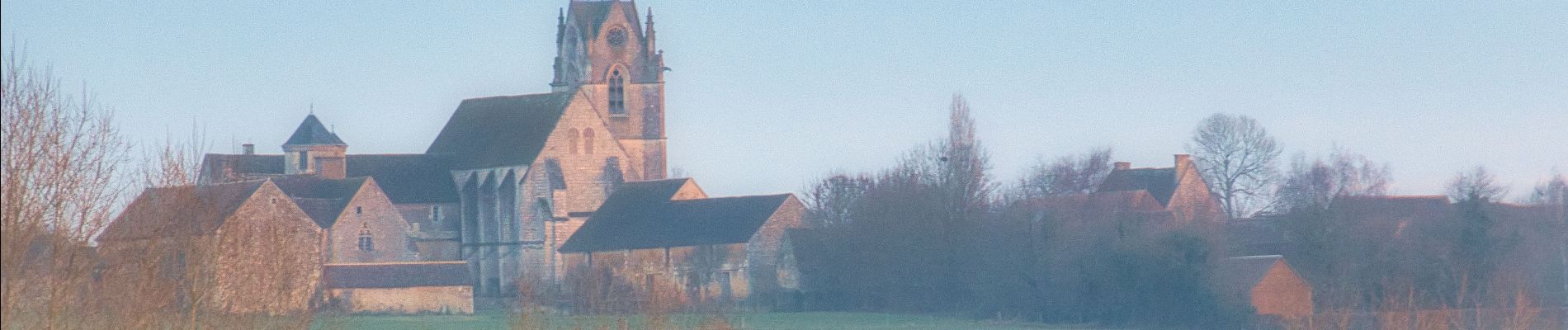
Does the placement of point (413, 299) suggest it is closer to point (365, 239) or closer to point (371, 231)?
point (365, 239)

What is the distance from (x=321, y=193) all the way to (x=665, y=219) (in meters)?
12.1

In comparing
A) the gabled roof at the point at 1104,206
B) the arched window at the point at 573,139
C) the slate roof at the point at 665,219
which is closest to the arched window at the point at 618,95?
the arched window at the point at 573,139

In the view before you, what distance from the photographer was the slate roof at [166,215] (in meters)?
17.9

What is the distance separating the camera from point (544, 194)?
69812mm

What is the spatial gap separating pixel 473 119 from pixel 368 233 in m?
12.2

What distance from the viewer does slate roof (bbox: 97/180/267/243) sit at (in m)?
17.9

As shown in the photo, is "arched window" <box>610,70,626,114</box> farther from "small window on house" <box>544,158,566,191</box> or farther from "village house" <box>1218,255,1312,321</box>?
"village house" <box>1218,255,1312,321</box>

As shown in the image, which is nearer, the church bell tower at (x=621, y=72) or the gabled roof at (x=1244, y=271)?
the gabled roof at (x=1244, y=271)

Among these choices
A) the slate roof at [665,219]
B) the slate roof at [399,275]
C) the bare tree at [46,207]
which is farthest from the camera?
the slate roof at [665,219]

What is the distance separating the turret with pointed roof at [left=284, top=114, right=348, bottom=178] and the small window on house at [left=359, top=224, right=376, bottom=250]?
643 centimetres

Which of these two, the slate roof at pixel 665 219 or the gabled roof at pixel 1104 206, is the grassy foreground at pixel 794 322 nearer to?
the slate roof at pixel 665 219

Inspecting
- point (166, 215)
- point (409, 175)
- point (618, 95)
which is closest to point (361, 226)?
point (409, 175)

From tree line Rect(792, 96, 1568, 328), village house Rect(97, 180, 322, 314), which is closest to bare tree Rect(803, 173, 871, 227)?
tree line Rect(792, 96, 1568, 328)

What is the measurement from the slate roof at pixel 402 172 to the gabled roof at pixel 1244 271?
32521 mm
